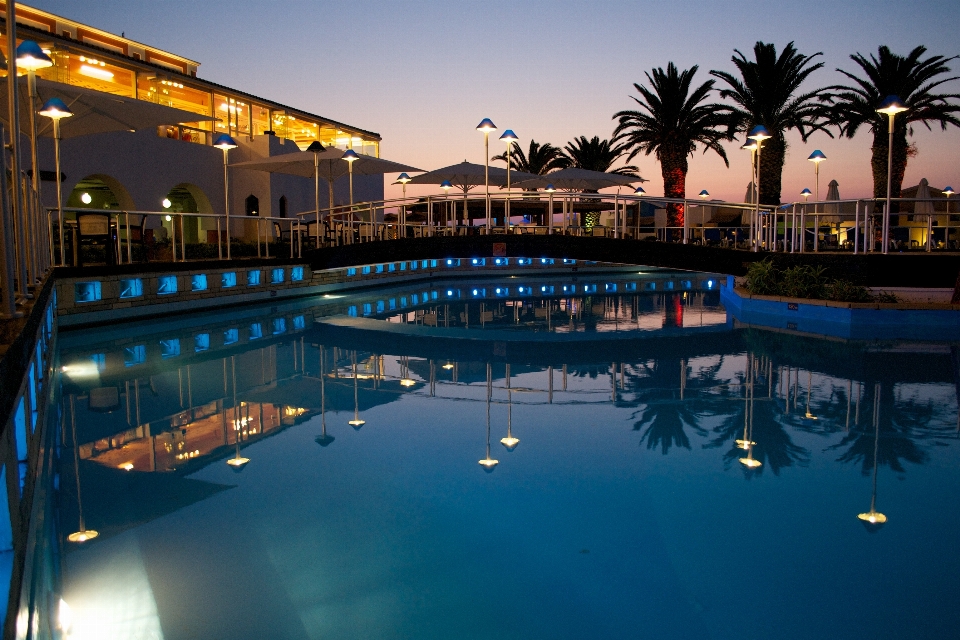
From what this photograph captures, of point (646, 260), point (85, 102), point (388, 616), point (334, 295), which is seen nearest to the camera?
point (388, 616)

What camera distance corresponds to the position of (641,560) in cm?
363

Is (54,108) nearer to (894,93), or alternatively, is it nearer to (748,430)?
(748,430)

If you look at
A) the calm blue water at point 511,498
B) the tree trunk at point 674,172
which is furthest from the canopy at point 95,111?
the tree trunk at point 674,172

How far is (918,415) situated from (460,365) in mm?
5208

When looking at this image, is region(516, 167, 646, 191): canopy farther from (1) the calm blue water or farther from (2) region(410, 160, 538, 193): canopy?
(1) the calm blue water

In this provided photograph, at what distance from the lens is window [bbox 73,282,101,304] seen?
12.4 metres

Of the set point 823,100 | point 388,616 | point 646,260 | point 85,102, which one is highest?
point 823,100

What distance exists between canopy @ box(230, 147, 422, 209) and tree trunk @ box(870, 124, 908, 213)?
617 inches

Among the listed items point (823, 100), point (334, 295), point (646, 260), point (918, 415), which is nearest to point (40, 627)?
Result: point (918, 415)

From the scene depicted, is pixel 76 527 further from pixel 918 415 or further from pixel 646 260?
pixel 646 260

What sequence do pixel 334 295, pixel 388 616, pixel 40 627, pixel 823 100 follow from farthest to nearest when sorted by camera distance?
pixel 823 100 → pixel 334 295 → pixel 388 616 → pixel 40 627

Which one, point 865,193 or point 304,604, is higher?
point 865,193

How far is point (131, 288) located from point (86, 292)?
111 cm

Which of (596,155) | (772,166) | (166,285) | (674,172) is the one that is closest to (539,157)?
(596,155)
